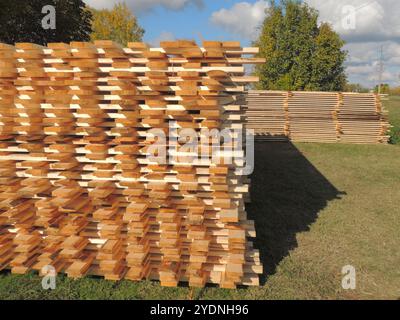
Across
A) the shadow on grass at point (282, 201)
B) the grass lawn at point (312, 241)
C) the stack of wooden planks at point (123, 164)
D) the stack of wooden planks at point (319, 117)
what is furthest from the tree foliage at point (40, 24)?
the grass lawn at point (312, 241)

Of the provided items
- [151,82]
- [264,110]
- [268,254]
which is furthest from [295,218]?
[264,110]

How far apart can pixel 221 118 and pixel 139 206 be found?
1.65 meters

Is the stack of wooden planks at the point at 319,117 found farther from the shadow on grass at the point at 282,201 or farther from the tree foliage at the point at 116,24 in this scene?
the tree foliage at the point at 116,24

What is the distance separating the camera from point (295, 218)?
639 cm

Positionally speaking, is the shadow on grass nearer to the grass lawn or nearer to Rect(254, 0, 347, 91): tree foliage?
the grass lawn

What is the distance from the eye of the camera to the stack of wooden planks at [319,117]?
49.5ft

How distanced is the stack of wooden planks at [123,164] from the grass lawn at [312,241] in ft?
0.81

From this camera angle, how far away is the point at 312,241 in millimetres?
5418

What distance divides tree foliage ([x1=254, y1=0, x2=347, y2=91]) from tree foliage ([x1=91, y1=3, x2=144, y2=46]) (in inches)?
655

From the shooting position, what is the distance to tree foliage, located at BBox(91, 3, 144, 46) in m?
32.8

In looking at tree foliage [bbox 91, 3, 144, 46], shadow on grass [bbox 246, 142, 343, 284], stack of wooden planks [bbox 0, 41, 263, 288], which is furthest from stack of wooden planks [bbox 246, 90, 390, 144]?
tree foliage [bbox 91, 3, 144, 46]

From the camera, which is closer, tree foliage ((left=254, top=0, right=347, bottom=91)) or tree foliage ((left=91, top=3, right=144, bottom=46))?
tree foliage ((left=254, top=0, right=347, bottom=91))
